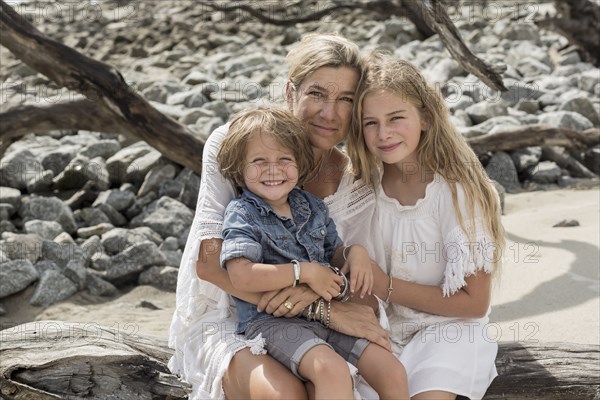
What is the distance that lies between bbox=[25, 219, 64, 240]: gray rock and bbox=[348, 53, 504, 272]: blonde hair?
3666 millimetres

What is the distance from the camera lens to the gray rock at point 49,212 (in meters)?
6.57

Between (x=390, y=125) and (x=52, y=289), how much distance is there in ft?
10.4

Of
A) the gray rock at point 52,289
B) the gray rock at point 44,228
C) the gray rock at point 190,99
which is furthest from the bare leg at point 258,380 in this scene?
the gray rock at point 190,99

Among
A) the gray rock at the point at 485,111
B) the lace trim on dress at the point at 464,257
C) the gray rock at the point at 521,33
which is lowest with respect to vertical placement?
the gray rock at the point at 521,33

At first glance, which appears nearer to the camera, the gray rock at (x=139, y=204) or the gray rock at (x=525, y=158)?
the gray rock at (x=139, y=204)

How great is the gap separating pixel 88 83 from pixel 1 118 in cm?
79

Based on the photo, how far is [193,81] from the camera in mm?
10602

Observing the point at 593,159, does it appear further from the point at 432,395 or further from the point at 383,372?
the point at 383,372

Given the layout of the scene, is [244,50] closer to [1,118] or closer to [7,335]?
[1,118]

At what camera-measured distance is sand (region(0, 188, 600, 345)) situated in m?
4.46

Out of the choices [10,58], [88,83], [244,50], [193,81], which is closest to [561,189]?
[88,83]

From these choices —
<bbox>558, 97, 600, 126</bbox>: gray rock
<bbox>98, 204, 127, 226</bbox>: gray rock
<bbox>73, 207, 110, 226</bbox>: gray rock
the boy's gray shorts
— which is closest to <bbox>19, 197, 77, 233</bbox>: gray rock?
<bbox>73, 207, 110, 226</bbox>: gray rock

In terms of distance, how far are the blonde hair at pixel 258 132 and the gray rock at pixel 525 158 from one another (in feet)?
15.8

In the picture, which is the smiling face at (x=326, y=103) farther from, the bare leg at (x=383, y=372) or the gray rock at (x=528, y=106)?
the gray rock at (x=528, y=106)
